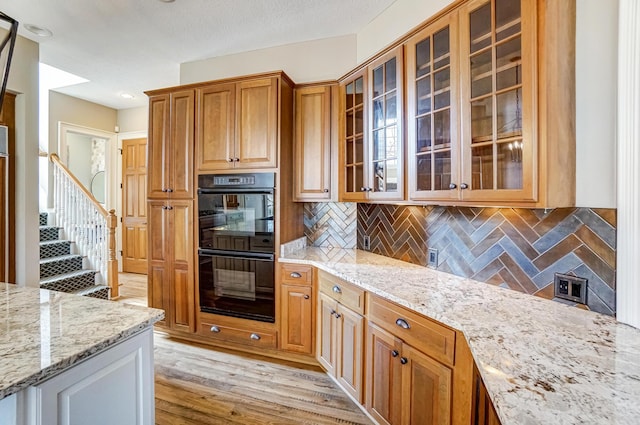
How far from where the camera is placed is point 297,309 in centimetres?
254

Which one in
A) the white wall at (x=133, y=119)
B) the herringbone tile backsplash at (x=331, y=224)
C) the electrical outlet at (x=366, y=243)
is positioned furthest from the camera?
the white wall at (x=133, y=119)

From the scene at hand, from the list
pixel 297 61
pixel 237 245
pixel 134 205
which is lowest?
pixel 237 245

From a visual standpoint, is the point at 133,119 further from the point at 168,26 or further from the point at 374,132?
the point at 374,132

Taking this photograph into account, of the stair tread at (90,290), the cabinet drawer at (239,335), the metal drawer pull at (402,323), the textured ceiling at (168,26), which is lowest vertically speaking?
the cabinet drawer at (239,335)

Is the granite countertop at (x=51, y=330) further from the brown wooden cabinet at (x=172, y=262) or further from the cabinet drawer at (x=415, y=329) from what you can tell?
the brown wooden cabinet at (x=172, y=262)

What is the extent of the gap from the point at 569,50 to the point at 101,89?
5371mm

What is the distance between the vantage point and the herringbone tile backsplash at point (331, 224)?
2.95 metres

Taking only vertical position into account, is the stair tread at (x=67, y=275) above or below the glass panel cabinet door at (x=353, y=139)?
below

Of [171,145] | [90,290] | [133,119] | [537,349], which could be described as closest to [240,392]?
[537,349]

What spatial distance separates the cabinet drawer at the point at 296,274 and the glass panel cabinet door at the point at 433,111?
1074 millimetres

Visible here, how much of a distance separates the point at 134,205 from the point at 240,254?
372cm

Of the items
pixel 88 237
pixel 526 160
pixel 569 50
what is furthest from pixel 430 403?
pixel 88 237

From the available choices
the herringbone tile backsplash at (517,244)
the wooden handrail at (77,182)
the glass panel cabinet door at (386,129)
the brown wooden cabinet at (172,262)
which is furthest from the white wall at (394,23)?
the wooden handrail at (77,182)

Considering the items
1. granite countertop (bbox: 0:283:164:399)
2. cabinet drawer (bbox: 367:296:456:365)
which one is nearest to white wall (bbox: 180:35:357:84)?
cabinet drawer (bbox: 367:296:456:365)
